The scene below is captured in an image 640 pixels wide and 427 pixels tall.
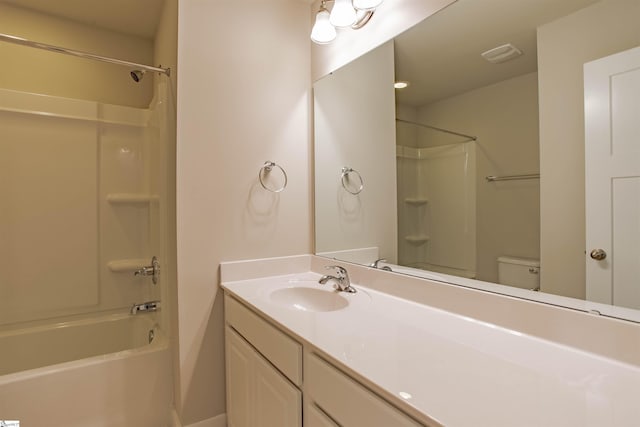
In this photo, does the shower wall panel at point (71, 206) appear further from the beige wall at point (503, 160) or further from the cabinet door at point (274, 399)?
the beige wall at point (503, 160)

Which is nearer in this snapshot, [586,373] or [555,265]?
[586,373]

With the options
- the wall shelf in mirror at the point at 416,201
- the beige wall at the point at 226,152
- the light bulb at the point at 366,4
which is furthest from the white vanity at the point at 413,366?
the light bulb at the point at 366,4

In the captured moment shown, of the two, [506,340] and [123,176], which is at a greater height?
[123,176]

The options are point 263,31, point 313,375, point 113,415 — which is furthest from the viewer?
point 263,31

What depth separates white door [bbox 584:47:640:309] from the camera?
78 centimetres

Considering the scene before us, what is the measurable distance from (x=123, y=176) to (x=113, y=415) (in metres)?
1.54

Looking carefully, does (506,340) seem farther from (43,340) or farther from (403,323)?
(43,340)

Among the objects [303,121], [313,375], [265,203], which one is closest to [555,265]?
[313,375]

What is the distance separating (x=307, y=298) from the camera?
1.53m

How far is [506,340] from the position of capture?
2.95 ft

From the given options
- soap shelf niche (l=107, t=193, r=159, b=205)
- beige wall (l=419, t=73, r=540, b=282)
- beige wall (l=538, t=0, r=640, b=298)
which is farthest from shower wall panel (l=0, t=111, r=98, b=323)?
beige wall (l=538, t=0, r=640, b=298)

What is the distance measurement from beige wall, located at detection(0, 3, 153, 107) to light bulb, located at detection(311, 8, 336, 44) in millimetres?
1537

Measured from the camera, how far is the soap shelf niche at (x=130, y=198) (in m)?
2.20

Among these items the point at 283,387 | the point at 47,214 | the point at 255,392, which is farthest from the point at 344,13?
the point at 47,214
